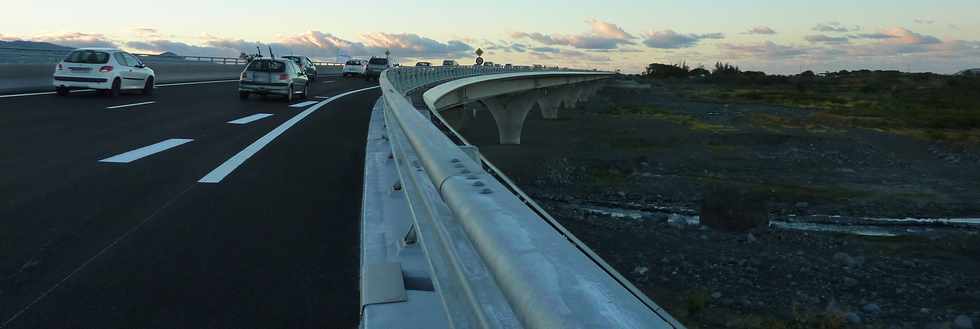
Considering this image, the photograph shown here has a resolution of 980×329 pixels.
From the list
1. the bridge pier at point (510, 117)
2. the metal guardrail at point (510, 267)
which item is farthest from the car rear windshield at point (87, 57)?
the bridge pier at point (510, 117)

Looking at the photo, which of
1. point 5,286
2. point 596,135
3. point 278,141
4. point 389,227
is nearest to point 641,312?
point 389,227

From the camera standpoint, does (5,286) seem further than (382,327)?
Yes

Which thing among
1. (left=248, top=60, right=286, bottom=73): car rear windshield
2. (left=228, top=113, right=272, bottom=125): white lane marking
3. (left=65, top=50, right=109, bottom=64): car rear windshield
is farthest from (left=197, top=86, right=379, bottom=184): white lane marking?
(left=65, top=50, right=109, bottom=64): car rear windshield

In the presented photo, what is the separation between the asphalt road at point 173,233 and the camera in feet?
12.5

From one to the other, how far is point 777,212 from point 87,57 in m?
22.6

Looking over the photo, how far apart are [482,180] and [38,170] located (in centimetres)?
774

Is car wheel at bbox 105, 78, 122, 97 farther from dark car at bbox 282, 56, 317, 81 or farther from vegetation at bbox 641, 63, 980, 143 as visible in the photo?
vegetation at bbox 641, 63, 980, 143

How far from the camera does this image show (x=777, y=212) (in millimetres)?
25047

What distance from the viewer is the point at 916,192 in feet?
105

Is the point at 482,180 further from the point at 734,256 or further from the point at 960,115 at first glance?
the point at 960,115

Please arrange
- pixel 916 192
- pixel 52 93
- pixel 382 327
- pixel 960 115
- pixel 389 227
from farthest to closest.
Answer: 1. pixel 960 115
2. pixel 916 192
3. pixel 52 93
4. pixel 389 227
5. pixel 382 327

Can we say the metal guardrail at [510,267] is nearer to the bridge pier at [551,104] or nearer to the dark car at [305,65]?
the dark car at [305,65]

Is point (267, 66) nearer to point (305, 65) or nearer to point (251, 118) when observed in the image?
point (251, 118)

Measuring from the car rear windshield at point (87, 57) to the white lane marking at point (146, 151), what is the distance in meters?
12.2
